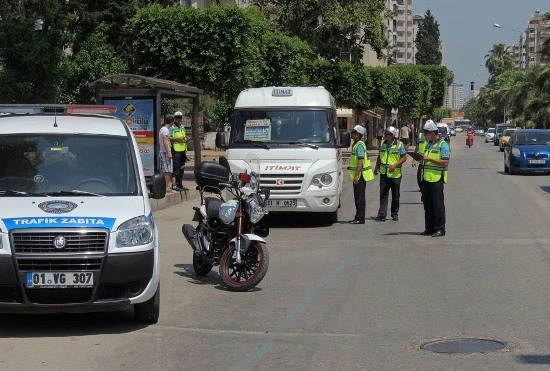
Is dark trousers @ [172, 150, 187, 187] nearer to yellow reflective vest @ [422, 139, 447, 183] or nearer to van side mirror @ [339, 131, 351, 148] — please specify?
van side mirror @ [339, 131, 351, 148]

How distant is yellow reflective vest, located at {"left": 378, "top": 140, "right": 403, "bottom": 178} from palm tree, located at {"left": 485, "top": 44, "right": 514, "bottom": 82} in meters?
160

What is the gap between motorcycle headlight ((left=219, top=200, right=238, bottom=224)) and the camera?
11.1 metres

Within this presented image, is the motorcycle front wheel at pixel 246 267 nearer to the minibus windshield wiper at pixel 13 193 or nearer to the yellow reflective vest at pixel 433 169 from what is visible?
A: the minibus windshield wiper at pixel 13 193

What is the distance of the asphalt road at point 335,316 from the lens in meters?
7.75

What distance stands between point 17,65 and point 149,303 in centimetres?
1428

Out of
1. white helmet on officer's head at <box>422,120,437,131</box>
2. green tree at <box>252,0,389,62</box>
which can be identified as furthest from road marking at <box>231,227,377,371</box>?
green tree at <box>252,0,389,62</box>

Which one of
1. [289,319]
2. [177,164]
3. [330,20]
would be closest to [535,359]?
[289,319]

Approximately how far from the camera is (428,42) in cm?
15788

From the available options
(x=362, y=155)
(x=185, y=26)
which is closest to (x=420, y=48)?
(x=185, y=26)

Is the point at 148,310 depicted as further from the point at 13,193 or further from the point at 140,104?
the point at 140,104

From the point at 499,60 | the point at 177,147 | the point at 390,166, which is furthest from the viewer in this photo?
the point at 499,60

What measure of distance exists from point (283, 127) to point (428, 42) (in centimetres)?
14392

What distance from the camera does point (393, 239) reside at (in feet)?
51.8

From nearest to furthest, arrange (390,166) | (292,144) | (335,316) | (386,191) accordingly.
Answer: (335,316)
(292,144)
(390,166)
(386,191)
